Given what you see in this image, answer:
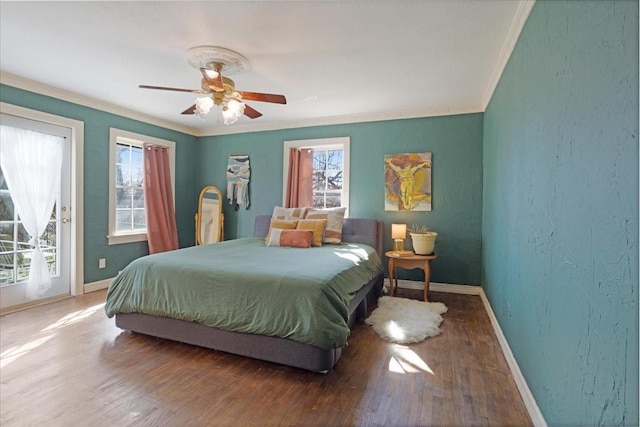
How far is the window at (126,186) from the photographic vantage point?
4277 mm

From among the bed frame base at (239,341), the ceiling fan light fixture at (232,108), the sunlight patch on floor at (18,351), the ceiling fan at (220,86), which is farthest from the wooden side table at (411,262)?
the sunlight patch on floor at (18,351)

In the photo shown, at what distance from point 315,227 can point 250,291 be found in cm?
175

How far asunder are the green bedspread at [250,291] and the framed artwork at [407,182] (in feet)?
5.33

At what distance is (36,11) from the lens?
2.16 m

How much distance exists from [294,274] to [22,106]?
3434 millimetres

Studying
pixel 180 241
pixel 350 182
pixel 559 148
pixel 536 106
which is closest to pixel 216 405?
pixel 559 148

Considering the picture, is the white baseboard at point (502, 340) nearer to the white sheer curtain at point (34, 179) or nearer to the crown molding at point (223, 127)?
the crown molding at point (223, 127)

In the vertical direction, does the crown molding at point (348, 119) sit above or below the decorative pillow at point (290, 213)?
above

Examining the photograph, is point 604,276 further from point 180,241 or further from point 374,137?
point 180,241

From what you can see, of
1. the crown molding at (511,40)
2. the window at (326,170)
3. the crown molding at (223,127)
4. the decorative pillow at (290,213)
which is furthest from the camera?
the window at (326,170)

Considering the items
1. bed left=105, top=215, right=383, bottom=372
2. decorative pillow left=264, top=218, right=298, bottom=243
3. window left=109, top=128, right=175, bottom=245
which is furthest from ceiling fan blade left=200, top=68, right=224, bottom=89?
window left=109, top=128, right=175, bottom=245

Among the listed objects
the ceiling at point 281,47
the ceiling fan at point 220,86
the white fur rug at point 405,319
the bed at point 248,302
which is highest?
the ceiling at point 281,47

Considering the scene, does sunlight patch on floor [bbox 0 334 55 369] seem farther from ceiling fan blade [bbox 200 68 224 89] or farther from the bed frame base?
ceiling fan blade [bbox 200 68 224 89]

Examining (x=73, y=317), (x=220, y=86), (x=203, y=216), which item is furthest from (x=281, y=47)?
(x=203, y=216)
